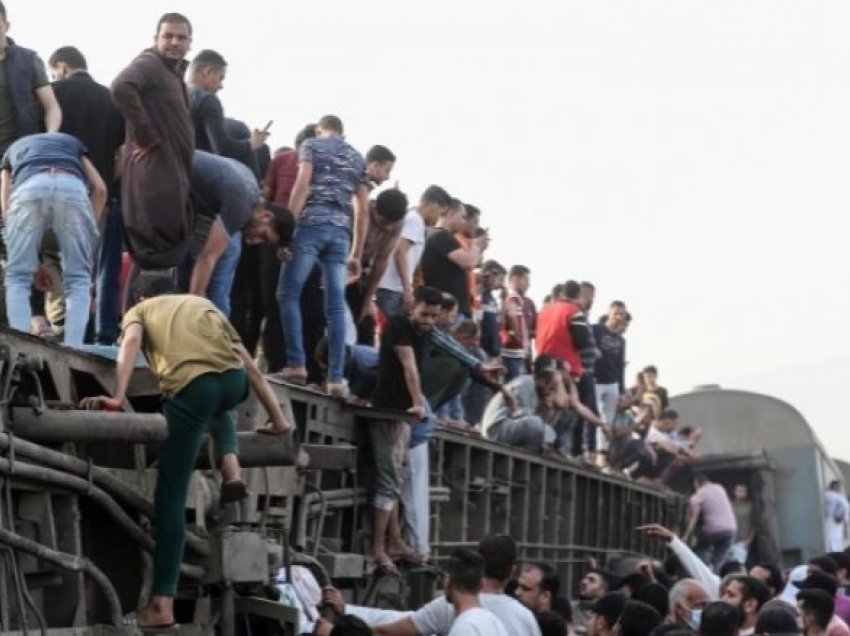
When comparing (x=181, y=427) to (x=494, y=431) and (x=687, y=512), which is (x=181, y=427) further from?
(x=687, y=512)

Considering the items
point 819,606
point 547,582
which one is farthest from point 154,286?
point 547,582

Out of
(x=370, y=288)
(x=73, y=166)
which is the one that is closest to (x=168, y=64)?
(x=73, y=166)

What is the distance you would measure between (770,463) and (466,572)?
20943 millimetres

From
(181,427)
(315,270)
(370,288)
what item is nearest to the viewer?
(181,427)

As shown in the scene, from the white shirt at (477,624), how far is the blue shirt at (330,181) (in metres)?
4.61

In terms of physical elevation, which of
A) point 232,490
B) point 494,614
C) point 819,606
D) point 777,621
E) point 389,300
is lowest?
point 494,614

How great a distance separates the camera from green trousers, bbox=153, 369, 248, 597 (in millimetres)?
10414

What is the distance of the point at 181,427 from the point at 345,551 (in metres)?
4.68

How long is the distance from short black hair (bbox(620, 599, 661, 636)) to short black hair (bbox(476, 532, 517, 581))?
878 mm

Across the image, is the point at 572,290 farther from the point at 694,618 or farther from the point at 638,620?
the point at 638,620

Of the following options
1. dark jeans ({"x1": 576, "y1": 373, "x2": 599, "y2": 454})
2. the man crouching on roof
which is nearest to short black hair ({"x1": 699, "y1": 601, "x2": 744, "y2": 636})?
the man crouching on roof

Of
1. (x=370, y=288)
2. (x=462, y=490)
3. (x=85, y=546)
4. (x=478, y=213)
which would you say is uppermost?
(x=478, y=213)

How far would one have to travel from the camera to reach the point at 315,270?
14.9 m

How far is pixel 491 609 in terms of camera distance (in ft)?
36.1
